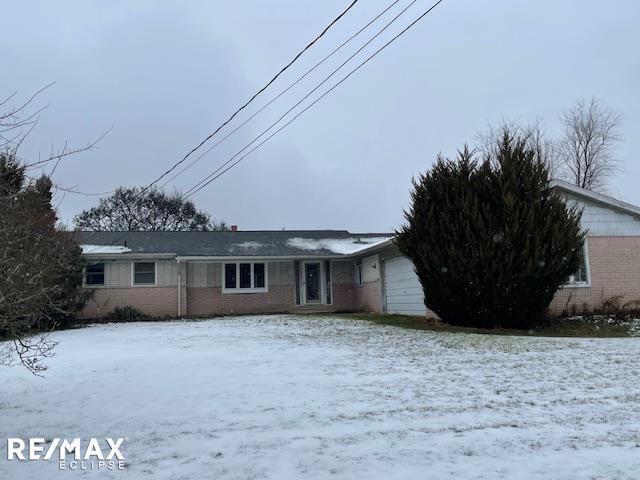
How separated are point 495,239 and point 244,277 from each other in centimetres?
1249

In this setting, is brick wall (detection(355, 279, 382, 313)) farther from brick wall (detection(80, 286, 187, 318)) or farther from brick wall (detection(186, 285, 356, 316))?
brick wall (detection(80, 286, 187, 318))

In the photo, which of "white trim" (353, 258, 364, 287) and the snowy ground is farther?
"white trim" (353, 258, 364, 287)

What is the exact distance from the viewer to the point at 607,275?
53.1 ft

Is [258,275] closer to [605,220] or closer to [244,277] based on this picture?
[244,277]

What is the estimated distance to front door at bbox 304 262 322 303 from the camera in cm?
2380

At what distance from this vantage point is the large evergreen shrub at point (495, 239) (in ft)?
43.6

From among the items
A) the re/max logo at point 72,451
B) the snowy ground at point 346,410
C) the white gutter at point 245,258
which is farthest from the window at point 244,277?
the re/max logo at point 72,451

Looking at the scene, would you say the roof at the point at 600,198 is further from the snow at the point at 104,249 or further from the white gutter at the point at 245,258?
the snow at the point at 104,249

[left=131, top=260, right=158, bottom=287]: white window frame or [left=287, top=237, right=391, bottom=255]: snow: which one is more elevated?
[left=287, top=237, right=391, bottom=255]: snow

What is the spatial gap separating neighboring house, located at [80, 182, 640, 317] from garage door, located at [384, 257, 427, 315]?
33mm

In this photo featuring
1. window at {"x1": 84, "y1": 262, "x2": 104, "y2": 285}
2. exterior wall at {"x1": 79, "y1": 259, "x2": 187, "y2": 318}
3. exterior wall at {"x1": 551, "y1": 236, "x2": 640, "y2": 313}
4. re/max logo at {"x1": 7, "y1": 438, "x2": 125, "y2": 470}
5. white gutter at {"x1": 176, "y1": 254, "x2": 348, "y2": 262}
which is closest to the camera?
re/max logo at {"x1": 7, "y1": 438, "x2": 125, "y2": 470}

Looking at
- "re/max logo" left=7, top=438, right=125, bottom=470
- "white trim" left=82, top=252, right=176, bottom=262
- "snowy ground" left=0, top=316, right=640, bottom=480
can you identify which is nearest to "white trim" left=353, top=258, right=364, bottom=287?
"white trim" left=82, top=252, right=176, bottom=262

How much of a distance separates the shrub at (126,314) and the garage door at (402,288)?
9.46 metres

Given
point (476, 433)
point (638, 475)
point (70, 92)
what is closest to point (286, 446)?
point (476, 433)
